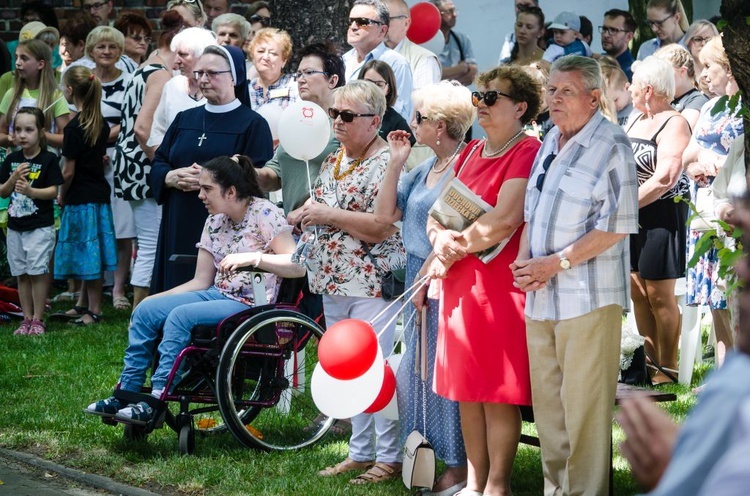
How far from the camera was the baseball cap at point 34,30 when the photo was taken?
39.1ft

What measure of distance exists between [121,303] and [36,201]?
4.55ft

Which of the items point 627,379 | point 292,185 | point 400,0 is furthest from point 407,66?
point 627,379

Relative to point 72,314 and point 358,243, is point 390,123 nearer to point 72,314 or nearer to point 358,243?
point 358,243

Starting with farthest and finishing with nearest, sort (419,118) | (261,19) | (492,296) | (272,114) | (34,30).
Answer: (34,30) < (261,19) < (272,114) < (419,118) < (492,296)

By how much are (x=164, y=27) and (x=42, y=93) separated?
1366mm

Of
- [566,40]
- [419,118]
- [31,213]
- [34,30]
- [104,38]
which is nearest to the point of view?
[419,118]

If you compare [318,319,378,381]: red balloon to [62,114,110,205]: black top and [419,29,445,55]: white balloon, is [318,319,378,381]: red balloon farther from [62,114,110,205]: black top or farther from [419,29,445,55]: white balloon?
[419,29,445,55]: white balloon

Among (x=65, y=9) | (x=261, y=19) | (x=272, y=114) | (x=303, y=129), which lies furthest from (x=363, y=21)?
(x=65, y=9)

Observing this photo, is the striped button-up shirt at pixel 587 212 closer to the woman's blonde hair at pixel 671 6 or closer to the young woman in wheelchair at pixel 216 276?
the young woman in wheelchair at pixel 216 276

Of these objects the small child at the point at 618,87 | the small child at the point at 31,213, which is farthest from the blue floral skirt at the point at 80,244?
the small child at the point at 618,87

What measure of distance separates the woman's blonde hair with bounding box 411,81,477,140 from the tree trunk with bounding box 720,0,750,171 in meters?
1.39

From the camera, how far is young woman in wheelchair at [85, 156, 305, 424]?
5.84 meters

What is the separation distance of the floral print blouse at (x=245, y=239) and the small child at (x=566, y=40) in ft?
15.8

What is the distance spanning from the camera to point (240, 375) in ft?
19.7
